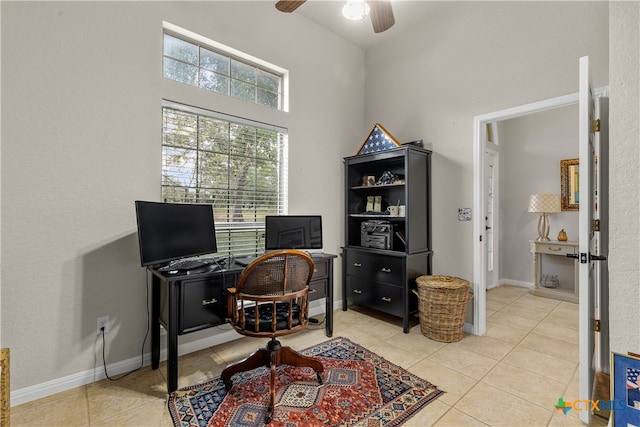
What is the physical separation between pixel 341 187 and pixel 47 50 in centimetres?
287

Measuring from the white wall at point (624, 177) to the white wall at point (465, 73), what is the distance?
93 centimetres

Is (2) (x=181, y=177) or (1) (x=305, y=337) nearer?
(2) (x=181, y=177)

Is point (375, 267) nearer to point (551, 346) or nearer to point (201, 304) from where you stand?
point (551, 346)

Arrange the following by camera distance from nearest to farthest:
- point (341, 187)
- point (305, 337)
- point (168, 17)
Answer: point (168, 17) → point (305, 337) → point (341, 187)

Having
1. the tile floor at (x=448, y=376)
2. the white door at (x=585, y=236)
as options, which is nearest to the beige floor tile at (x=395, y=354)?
the tile floor at (x=448, y=376)

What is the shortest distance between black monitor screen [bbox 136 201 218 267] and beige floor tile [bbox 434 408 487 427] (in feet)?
6.39

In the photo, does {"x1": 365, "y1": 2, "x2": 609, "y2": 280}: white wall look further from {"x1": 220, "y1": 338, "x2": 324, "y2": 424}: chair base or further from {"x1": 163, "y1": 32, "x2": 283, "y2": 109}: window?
{"x1": 220, "y1": 338, "x2": 324, "y2": 424}: chair base

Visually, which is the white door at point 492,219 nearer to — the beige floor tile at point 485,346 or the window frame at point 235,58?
the beige floor tile at point 485,346

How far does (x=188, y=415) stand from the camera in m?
1.76

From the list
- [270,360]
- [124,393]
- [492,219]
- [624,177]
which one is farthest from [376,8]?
[492,219]

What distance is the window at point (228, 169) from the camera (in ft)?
8.41

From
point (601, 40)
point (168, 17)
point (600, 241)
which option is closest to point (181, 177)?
point (168, 17)

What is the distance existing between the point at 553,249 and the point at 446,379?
326cm

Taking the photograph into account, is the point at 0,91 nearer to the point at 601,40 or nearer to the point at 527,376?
the point at 527,376
